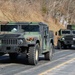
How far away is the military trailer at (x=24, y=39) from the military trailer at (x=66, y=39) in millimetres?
14091

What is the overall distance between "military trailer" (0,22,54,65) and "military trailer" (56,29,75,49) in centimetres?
1409

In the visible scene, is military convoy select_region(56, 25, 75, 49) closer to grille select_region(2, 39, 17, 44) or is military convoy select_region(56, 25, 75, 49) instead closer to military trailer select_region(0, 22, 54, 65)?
military trailer select_region(0, 22, 54, 65)

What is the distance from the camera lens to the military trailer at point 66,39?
32566 mm

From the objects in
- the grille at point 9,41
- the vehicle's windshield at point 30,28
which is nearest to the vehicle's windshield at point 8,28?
the vehicle's windshield at point 30,28

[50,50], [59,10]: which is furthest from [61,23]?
[50,50]

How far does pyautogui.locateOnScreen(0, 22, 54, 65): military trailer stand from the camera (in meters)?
16.3

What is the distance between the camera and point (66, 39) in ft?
108

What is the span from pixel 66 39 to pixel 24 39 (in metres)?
16.9

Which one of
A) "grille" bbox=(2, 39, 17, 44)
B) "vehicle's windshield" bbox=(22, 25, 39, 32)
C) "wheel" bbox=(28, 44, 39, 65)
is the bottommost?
"wheel" bbox=(28, 44, 39, 65)

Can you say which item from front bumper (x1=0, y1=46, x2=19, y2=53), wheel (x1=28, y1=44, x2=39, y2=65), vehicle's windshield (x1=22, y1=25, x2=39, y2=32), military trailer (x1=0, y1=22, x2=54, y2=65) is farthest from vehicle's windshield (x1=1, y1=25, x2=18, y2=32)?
wheel (x1=28, y1=44, x2=39, y2=65)

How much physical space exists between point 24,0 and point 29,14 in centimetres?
190

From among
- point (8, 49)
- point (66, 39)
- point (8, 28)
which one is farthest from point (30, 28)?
point (66, 39)

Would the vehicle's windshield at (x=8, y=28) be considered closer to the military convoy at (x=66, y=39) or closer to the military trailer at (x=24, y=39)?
the military trailer at (x=24, y=39)

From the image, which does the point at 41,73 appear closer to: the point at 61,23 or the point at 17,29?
the point at 17,29
